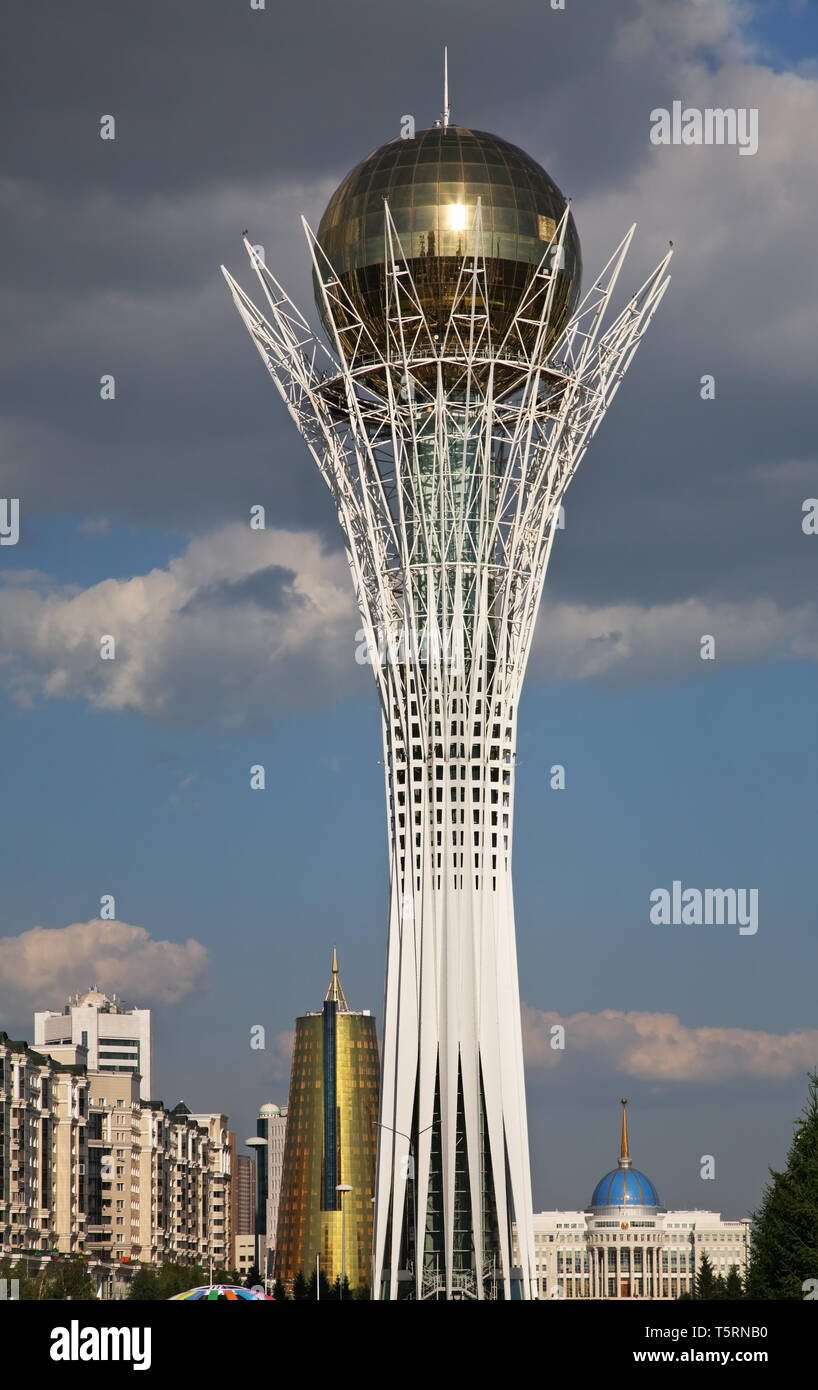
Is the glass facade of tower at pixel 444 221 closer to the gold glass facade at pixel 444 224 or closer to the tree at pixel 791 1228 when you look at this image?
the gold glass facade at pixel 444 224

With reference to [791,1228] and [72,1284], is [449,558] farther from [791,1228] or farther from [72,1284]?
[72,1284]

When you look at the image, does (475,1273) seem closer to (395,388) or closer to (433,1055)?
(433,1055)

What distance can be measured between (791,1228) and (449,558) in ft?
138

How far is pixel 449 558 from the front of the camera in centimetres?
11288

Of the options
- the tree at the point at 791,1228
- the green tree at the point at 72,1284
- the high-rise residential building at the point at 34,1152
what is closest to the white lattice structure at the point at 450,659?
the tree at the point at 791,1228

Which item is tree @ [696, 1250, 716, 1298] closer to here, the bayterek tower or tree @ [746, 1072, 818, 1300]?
the bayterek tower

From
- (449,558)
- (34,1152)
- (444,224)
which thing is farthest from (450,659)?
(34,1152)

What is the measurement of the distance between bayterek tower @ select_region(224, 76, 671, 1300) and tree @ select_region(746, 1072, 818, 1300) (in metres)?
22.3

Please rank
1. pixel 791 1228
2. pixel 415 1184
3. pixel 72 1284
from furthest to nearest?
pixel 72 1284, pixel 415 1184, pixel 791 1228

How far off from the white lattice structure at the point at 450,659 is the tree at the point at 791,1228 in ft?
71.8

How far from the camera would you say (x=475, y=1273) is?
10762 cm

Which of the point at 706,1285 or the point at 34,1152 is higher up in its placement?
the point at 34,1152

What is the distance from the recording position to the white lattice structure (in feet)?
358
